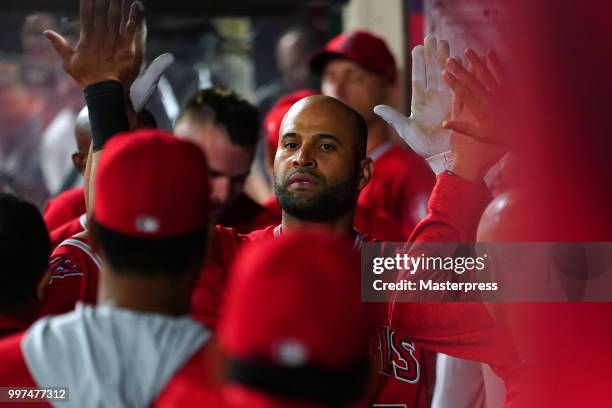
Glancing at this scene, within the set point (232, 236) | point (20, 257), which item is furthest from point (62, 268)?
point (232, 236)

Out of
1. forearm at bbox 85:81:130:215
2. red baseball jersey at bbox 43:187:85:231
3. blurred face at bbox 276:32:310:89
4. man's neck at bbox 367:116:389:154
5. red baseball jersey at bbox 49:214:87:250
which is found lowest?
red baseball jersey at bbox 49:214:87:250

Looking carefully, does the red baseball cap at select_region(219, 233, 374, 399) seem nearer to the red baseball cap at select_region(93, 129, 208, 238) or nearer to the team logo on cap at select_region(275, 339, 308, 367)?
the team logo on cap at select_region(275, 339, 308, 367)

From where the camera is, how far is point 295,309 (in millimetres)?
1270

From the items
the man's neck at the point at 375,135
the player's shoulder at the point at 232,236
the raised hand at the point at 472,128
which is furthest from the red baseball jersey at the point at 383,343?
the man's neck at the point at 375,135

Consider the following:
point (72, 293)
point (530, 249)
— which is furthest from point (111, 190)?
point (530, 249)

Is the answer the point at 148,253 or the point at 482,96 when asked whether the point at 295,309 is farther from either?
the point at 482,96

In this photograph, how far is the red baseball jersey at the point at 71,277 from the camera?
2227 mm

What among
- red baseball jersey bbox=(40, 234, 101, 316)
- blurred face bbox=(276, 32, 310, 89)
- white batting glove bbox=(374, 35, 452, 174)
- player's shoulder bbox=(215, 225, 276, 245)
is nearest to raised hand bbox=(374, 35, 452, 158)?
white batting glove bbox=(374, 35, 452, 174)

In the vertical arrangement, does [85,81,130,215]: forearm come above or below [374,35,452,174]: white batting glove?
below

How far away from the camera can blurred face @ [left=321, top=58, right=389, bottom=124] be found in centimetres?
414

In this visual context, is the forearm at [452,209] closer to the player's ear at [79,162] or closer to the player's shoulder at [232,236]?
the player's shoulder at [232,236]

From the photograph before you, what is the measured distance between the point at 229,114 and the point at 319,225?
1.05 m

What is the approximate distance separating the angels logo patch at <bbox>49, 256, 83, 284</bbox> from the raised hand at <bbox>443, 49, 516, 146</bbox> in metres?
0.84

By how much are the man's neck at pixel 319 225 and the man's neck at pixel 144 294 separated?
0.96 metres
